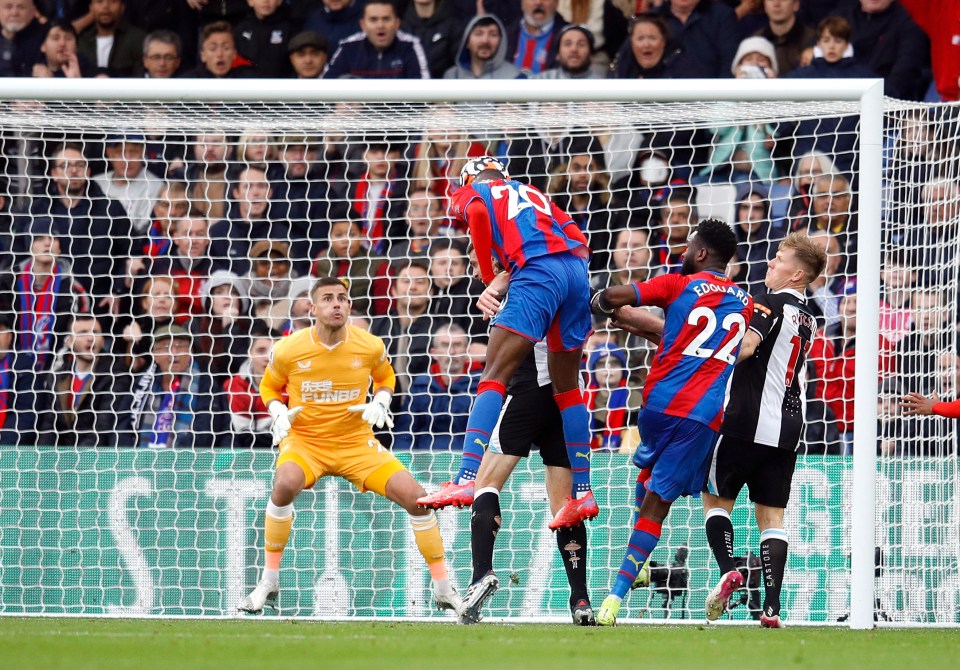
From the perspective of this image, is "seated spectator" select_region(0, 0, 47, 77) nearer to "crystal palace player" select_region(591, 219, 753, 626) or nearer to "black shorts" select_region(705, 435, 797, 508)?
"crystal palace player" select_region(591, 219, 753, 626)

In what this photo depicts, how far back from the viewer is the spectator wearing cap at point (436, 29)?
1125cm

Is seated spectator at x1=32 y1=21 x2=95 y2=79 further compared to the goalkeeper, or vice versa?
seated spectator at x1=32 y1=21 x2=95 y2=79

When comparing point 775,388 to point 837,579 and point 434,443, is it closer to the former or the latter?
point 837,579

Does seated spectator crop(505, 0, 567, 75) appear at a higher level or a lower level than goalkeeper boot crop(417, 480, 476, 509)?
higher

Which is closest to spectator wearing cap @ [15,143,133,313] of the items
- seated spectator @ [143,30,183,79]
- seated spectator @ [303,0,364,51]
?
Result: seated spectator @ [143,30,183,79]

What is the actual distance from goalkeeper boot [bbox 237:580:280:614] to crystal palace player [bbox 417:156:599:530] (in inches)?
90.1

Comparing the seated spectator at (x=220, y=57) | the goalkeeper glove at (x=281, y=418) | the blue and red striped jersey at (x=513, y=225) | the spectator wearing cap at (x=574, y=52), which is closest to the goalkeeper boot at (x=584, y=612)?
the blue and red striped jersey at (x=513, y=225)

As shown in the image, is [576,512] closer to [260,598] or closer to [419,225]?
[260,598]

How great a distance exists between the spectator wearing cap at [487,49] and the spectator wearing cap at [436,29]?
0.20 metres

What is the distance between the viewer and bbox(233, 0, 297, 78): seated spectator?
11.4 m

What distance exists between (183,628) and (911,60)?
23.5 ft

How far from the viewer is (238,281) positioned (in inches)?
384

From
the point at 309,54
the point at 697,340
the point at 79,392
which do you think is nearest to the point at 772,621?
the point at 697,340

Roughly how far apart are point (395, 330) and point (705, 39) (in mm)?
3655
